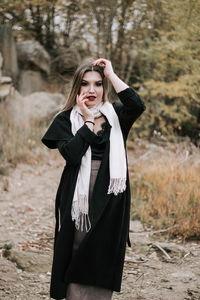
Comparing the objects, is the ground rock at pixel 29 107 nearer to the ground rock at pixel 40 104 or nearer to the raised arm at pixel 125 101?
the ground rock at pixel 40 104

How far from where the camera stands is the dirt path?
9.43 ft

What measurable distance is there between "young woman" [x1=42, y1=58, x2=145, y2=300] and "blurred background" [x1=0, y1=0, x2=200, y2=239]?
Answer: 2.71 meters

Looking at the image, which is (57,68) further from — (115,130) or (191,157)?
(115,130)

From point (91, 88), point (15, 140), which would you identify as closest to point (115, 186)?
point (91, 88)

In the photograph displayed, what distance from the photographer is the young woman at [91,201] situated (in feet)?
6.91

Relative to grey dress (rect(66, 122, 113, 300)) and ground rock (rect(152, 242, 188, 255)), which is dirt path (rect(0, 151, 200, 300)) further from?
grey dress (rect(66, 122, 113, 300))

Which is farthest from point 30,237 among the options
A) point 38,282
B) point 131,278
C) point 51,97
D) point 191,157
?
point 51,97

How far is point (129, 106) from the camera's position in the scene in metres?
2.16

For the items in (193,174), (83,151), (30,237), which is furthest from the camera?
(193,174)

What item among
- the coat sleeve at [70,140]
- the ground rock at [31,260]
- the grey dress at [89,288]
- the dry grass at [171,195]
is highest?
the coat sleeve at [70,140]

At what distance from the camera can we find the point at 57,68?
971 centimetres

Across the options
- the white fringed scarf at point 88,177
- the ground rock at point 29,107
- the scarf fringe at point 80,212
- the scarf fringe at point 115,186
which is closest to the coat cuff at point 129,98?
the white fringed scarf at point 88,177

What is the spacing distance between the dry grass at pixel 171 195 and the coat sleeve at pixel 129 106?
2.09 m

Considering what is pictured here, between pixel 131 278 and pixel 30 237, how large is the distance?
145cm
